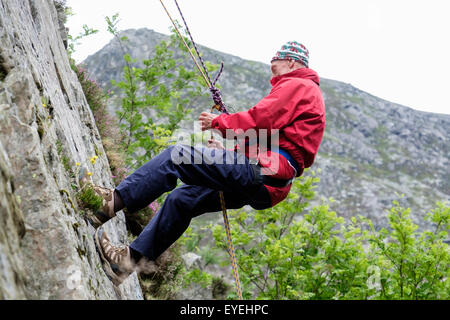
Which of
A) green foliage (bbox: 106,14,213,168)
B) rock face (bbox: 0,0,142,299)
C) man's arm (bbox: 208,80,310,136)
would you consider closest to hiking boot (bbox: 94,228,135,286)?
rock face (bbox: 0,0,142,299)

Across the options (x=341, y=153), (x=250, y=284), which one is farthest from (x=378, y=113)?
(x=250, y=284)

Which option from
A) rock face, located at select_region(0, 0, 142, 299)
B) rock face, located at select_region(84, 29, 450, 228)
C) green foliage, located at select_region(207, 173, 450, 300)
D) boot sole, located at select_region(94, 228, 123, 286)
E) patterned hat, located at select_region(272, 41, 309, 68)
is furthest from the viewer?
rock face, located at select_region(84, 29, 450, 228)

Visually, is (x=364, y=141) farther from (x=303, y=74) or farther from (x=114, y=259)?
(x=114, y=259)

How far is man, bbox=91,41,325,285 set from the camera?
3.94 meters

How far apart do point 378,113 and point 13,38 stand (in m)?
148

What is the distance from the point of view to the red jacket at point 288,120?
12.8 feet

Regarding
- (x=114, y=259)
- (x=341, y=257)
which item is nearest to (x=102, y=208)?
(x=114, y=259)

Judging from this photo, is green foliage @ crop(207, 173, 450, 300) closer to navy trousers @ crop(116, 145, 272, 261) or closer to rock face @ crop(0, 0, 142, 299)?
navy trousers @ crop(116, 145, 272, 261)

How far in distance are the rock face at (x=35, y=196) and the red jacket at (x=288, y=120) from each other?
1.67 m

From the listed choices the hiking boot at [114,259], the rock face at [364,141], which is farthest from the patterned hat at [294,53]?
the rock face at [364,141]

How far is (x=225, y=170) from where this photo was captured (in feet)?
12.9

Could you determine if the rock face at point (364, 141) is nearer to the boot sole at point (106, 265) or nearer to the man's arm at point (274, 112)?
the man's arm at point (274, 112)

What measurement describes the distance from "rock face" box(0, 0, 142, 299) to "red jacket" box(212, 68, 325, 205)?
1675mm
